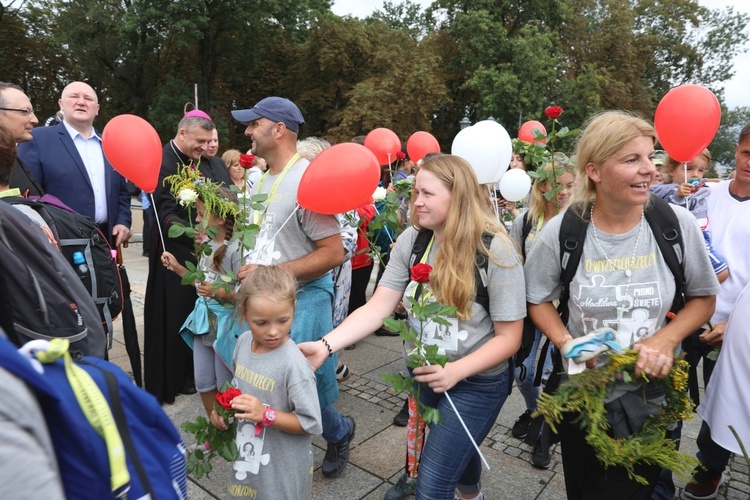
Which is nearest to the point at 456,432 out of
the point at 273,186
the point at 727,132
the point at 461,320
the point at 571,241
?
the point at 461,320

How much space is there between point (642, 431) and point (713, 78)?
37.0 m

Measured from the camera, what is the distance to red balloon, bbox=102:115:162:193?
3230 mm

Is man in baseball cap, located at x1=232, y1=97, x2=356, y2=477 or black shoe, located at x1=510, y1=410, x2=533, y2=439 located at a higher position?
man in baseball cap, located at x1=232, y1=97, x2=356, y2=477

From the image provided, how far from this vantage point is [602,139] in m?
1.96

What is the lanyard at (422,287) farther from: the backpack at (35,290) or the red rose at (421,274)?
the backpack at (35,290)

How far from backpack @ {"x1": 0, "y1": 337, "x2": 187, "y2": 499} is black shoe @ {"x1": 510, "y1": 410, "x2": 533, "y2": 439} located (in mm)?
2911

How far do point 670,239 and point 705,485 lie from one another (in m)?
1.84

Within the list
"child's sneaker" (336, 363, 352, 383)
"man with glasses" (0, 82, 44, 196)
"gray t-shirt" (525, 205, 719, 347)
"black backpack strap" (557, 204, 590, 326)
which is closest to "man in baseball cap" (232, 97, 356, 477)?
"black backpack strap" (557, 204, 590, 326)

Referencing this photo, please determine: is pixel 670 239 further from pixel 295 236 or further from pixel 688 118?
pixel 295 236

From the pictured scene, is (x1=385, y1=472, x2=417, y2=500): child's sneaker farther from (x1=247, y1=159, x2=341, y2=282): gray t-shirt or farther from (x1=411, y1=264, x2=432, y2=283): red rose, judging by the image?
(x1=411, y1=264, x2=432, y2=283): red rose

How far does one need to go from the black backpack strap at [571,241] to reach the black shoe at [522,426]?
181 cm

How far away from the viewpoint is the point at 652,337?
1904mm

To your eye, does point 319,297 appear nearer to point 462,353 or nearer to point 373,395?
point 462,353

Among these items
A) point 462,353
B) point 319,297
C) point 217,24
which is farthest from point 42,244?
point 217,24
